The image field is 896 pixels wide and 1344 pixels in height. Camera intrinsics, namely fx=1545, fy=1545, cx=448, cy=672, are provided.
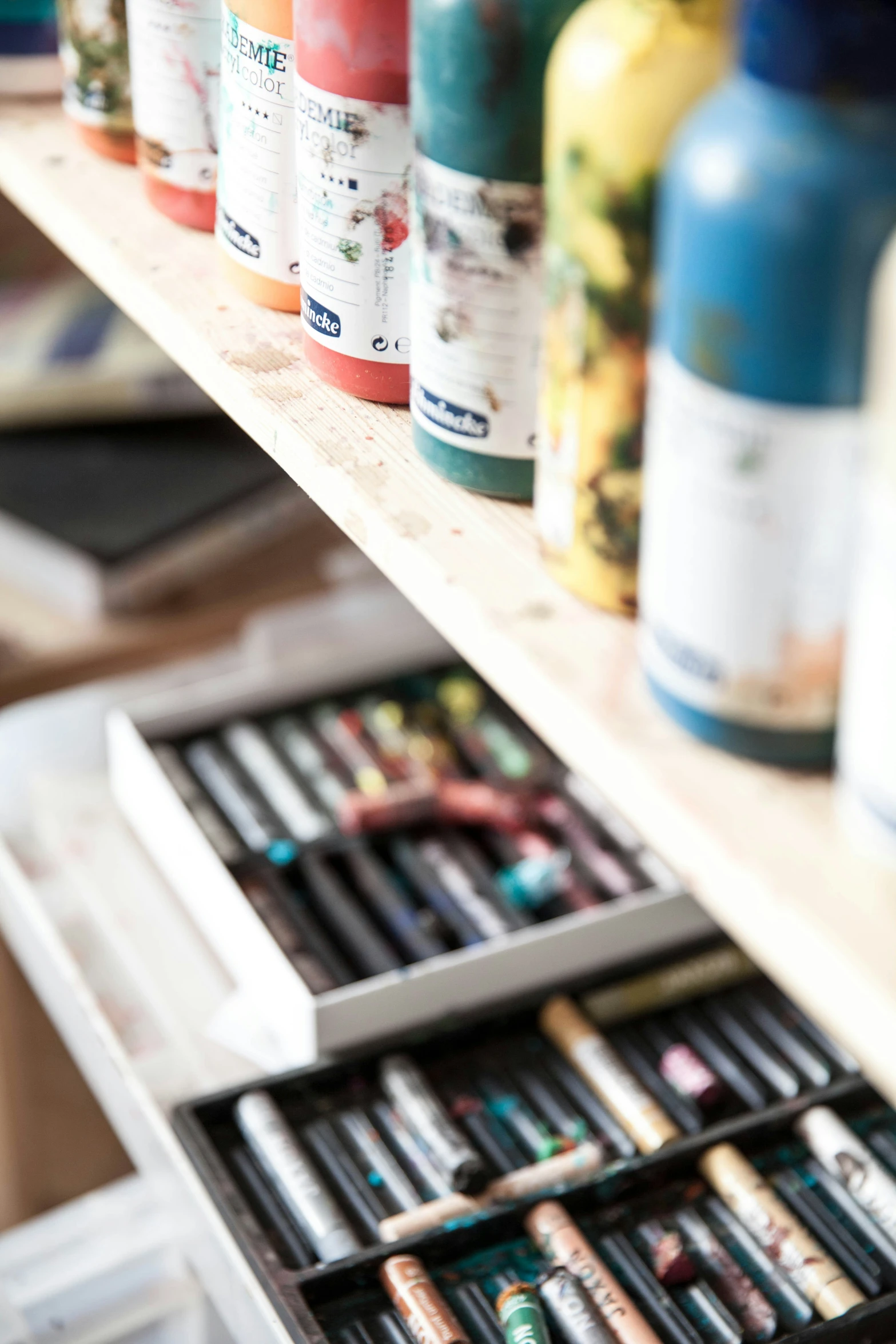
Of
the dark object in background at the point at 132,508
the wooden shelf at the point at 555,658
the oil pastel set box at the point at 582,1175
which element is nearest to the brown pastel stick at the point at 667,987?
the oil pastel set box at the point at 582,1175

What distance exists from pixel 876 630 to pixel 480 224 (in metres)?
0.17

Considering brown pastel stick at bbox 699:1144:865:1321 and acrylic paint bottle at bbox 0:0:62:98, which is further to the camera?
acrylic paint bottle at bbox 0:0:62:98

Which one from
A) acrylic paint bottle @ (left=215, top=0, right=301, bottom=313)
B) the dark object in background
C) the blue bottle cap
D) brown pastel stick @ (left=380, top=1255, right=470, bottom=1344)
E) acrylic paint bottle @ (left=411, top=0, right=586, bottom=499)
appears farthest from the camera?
the dark object in background

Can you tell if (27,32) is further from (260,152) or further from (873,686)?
(873,686)

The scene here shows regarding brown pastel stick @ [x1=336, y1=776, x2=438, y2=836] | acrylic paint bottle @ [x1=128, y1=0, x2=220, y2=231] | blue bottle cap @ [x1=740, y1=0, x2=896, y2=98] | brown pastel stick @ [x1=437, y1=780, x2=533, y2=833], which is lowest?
brown pastel stick @ [x1=437, y1=780, x2=533, y2=833]

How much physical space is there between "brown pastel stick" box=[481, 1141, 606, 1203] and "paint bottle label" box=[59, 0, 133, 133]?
541 millimetres

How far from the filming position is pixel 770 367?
0.31 meters

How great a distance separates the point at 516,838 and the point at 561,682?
596mm

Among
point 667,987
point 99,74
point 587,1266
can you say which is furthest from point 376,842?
point 99,74

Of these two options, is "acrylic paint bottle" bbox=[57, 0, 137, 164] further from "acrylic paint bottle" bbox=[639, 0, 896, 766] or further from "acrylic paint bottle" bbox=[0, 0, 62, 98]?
"acrylic paint bottle" bbox=[639, 0, 896, 766]

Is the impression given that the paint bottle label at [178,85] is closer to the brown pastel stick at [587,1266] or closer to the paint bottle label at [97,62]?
the paint bottle label at [97,62]

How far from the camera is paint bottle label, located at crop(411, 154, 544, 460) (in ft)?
1.34

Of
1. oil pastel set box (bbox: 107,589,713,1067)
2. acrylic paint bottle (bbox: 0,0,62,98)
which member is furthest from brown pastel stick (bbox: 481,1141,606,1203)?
acrylic paint bottle (bbox: 0,0,62,98)

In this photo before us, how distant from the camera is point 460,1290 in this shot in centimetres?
70
